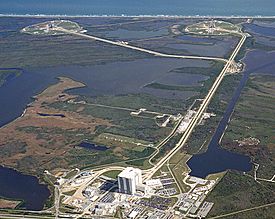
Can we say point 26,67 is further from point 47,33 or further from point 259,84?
point 259,84

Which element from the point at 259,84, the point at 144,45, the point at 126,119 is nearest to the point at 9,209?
the point at 126,119

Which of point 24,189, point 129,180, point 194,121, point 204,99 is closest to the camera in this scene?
point 129,180

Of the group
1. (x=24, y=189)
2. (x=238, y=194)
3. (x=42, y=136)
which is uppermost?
(x=238, y=194)

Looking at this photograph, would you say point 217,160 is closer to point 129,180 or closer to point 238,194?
point 238,194

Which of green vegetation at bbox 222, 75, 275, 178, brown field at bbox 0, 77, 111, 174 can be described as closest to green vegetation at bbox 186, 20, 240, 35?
green vegetation at bbox 222, 75, 275, 178

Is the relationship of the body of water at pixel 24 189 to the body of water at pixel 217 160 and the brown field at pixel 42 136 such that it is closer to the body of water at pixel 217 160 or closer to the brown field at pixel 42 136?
the brown field at pixel 42 136

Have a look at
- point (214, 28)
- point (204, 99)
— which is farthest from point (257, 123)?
point (214, 28)

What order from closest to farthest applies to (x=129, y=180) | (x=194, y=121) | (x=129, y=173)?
(x=129, y=180), (x=129, y=173), (x=194, y=121)
